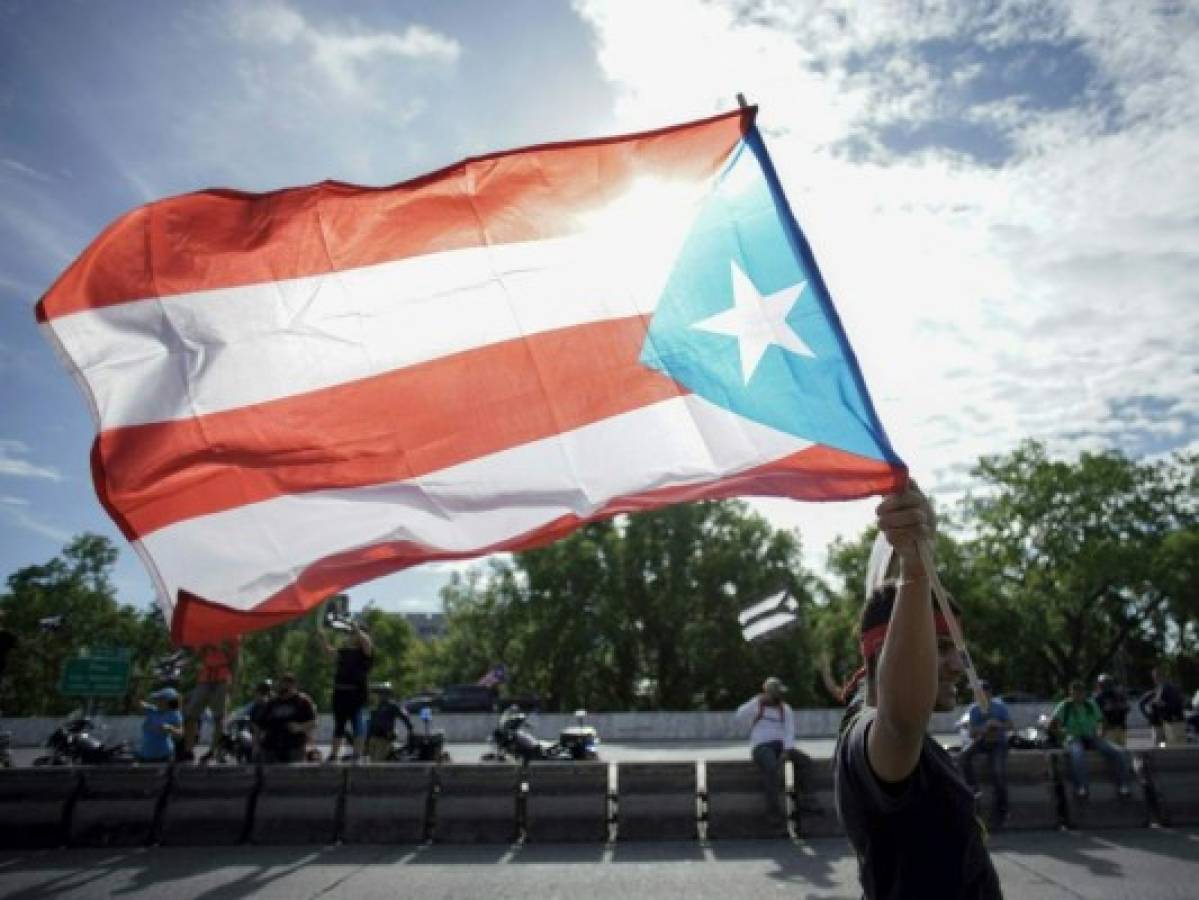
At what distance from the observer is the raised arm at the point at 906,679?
4.96ft

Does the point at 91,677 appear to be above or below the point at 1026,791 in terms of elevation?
above

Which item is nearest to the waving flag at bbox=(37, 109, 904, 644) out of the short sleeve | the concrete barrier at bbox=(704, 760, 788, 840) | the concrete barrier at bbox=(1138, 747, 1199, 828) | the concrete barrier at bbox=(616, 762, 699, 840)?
the short sleeve

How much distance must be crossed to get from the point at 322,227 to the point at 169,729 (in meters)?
9.69

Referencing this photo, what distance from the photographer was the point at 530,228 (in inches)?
163

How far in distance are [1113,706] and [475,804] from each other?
11901 millimetres

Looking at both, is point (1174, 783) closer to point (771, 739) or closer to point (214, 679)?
point (771, 739)

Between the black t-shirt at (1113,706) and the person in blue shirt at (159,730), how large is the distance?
49.6 feet

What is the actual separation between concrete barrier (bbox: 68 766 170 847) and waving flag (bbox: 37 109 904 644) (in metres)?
6.85

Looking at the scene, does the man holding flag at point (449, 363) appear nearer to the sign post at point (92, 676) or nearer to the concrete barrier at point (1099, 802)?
the concrete barrier at point (1099, 802)

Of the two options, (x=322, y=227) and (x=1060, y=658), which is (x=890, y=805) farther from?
(x=1060, y=658)

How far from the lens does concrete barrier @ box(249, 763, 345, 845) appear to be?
342 inches

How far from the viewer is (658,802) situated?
8719mm

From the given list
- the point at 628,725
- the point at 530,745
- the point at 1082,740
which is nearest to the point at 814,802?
the point at 1082,740

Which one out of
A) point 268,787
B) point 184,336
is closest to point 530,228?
point 184,336
